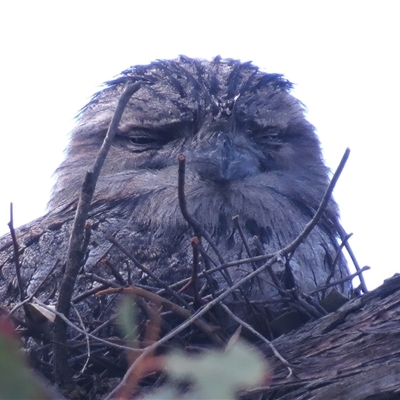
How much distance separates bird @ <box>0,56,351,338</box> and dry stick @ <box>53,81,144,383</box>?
53cm

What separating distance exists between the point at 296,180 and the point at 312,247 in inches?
27.4

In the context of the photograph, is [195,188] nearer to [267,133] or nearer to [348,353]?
[267,133]

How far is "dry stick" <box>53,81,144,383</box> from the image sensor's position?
2596 millimetres

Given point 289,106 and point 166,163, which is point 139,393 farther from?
point 289,106

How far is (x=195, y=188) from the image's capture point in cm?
412

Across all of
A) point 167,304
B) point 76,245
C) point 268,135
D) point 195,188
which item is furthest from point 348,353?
point 268,135

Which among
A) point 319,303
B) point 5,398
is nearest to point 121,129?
point 319,303

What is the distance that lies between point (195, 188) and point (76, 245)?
1500mm

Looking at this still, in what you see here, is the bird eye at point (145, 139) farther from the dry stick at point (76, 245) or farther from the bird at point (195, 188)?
the dry stick at point (76, 245)

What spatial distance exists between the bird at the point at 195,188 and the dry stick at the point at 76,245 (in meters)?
0.53

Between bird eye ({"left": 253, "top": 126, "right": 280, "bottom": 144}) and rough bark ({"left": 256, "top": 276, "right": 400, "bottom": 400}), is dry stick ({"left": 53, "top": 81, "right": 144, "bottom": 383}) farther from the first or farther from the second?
bird eye ({"left": 253, "top": 126, "right": 280, "bottom": 144})

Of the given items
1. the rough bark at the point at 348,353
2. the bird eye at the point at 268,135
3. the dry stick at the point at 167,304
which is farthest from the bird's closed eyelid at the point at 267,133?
the dry stick at the point at 167,304

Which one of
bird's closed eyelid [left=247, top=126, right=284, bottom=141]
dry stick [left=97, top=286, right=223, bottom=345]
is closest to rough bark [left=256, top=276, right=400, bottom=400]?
dry stick [left=97, top=286, right=223, bottom=345]

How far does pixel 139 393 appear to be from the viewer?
280cm
